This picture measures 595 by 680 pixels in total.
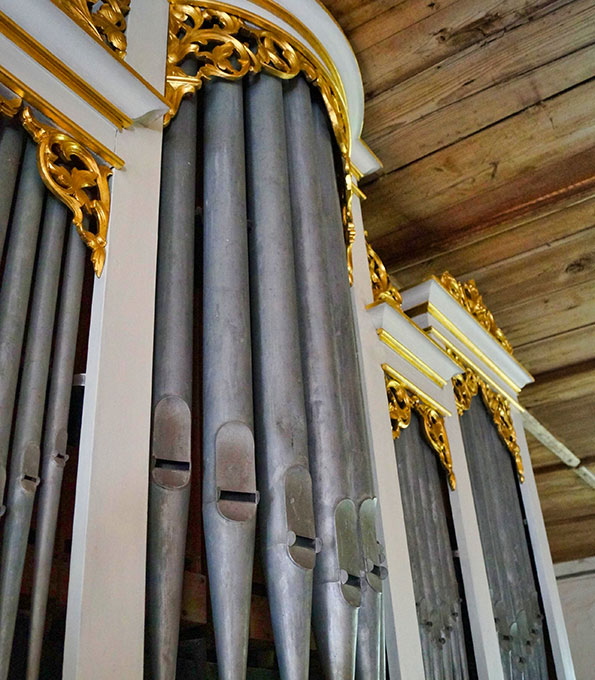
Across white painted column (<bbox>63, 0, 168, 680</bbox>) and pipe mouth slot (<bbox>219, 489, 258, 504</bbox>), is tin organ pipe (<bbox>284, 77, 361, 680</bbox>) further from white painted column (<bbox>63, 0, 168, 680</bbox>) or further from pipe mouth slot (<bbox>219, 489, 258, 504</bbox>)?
white painted column (<bbox>63, 0, 168, 680</bbox>)

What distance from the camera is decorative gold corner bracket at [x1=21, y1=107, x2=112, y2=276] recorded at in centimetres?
181

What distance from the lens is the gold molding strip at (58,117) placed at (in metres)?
1.80

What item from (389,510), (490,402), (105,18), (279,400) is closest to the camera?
(279,400)

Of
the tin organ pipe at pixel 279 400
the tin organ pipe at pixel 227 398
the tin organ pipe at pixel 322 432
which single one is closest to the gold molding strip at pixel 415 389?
the tin organ pipe at pixel 322 432

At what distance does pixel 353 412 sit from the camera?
2.23 m

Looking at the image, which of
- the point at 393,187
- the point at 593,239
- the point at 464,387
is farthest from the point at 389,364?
the point at 593,239

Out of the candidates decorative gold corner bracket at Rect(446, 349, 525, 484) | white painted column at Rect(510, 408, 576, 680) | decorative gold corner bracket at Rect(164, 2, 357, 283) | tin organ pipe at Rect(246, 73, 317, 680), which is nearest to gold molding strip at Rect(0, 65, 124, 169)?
decorative gold corner bracket at Rect(164, 2, 357, 283)

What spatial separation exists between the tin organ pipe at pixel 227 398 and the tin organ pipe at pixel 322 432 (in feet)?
0.71

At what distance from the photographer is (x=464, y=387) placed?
380 centimetres

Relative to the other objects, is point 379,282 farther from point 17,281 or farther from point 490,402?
point 17,281

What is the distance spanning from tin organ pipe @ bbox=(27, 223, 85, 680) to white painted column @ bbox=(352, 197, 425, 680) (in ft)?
3.81

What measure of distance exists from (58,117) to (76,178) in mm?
145

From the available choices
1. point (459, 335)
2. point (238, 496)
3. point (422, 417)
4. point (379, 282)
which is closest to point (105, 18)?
point (238, 496)

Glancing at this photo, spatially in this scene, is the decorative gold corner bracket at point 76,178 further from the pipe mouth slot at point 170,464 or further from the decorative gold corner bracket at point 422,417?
the decorative gold corner bracket at point 422,417
